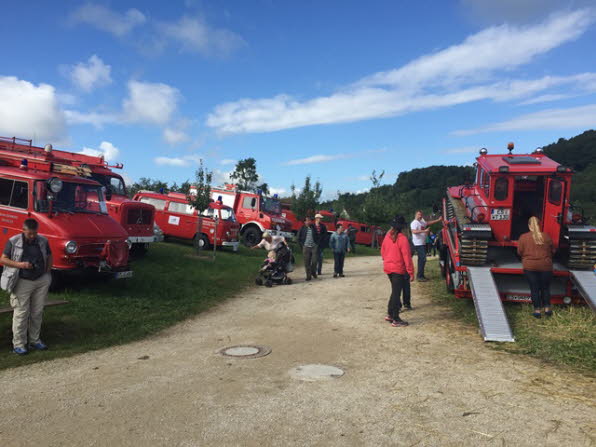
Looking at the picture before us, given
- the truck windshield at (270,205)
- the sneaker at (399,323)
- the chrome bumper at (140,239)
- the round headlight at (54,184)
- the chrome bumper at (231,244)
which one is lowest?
the sneaker at (399,323)

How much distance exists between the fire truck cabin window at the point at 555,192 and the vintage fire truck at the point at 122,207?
11.2m

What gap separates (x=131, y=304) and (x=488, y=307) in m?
6.82

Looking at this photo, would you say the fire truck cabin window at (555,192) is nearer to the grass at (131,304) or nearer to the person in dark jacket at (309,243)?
the person in dark jacket at (309,243)

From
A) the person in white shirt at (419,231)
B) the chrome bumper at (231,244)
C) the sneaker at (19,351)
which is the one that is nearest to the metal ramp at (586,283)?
the person in white shirt at (419,231)

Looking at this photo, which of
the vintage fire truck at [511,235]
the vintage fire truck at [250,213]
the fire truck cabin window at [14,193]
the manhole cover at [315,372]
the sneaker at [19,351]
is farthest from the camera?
the vintage fire truck at [250,213]

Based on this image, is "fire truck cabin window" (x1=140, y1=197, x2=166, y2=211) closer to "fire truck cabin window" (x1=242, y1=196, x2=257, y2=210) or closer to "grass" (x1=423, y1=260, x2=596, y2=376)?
"fire truck cabin window" (x1=242, y1=196, x2=257, y2=210)

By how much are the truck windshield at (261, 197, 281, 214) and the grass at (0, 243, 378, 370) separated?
814 centimetres

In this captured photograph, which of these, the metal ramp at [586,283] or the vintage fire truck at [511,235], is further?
the vintage fire truck at [511,235]

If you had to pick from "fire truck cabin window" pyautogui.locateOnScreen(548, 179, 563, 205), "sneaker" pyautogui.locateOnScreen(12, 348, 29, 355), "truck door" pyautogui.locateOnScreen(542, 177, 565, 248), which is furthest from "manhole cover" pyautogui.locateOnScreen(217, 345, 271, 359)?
"fire truck cabin window" pyautogui.locateOnScreen(548, 179, 563, 205)

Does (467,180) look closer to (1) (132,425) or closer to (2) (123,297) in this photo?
(2) (123,297)

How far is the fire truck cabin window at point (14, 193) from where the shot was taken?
31.7 ft

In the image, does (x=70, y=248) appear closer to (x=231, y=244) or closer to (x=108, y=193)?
(x=108, y=193)

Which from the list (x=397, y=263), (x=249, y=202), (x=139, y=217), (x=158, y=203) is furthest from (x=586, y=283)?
(x=249, y=202)

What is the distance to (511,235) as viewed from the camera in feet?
35.2
